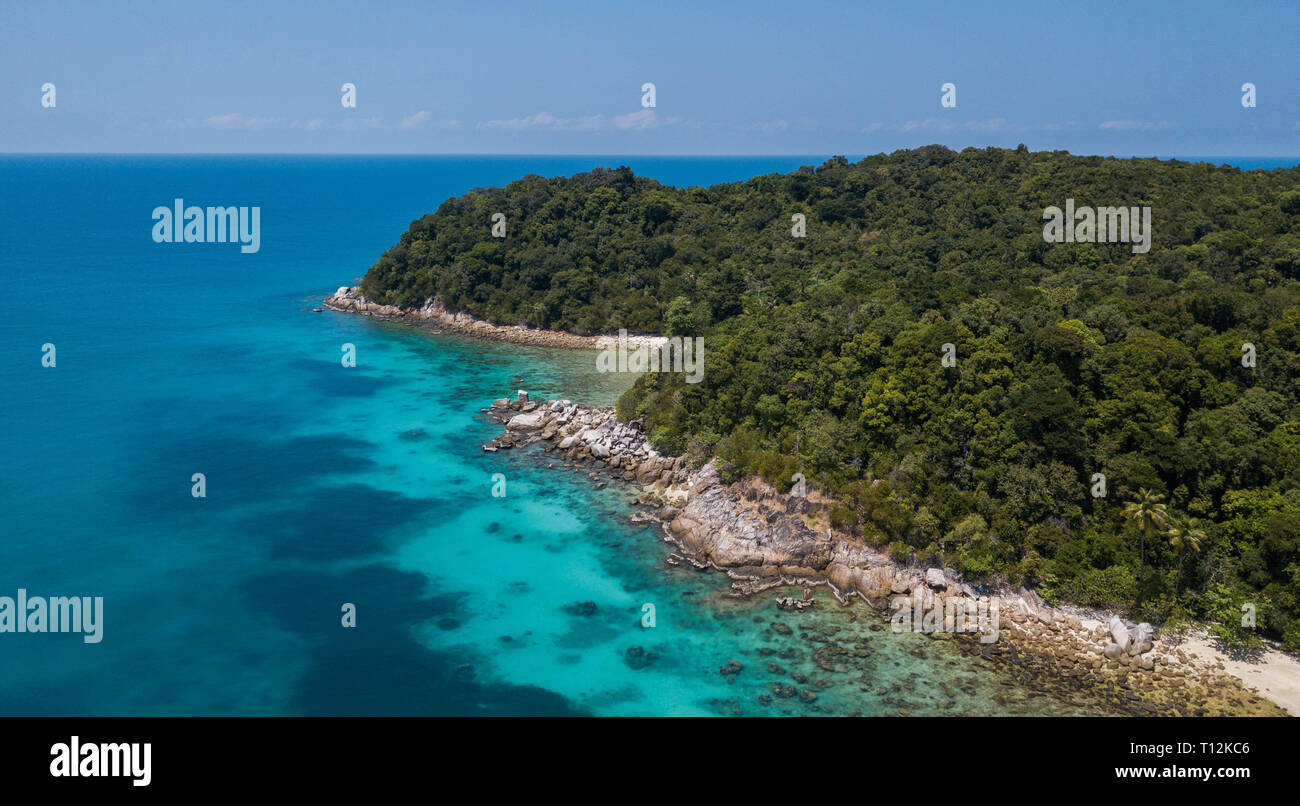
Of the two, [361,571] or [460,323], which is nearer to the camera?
[361,571]

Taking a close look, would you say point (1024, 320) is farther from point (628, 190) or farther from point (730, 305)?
point (628, 190)

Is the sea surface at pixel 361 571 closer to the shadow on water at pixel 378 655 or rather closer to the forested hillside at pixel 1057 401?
the shadow on water at pixel 378 655

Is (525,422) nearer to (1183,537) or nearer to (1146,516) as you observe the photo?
(1146,516)

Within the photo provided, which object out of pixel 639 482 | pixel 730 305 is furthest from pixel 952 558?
pixel 730 305

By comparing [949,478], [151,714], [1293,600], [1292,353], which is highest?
[1292,353]

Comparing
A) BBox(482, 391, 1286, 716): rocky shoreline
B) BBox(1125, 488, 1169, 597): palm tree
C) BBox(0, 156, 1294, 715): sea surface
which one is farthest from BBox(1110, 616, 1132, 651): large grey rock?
BBox(0, 156, 1294, 715): sea surface

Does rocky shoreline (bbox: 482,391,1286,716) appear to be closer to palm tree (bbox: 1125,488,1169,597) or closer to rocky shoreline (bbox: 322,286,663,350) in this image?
palm tree (bbox: 1125,488,1169,597)

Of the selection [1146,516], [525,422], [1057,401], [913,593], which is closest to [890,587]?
[913,593]
